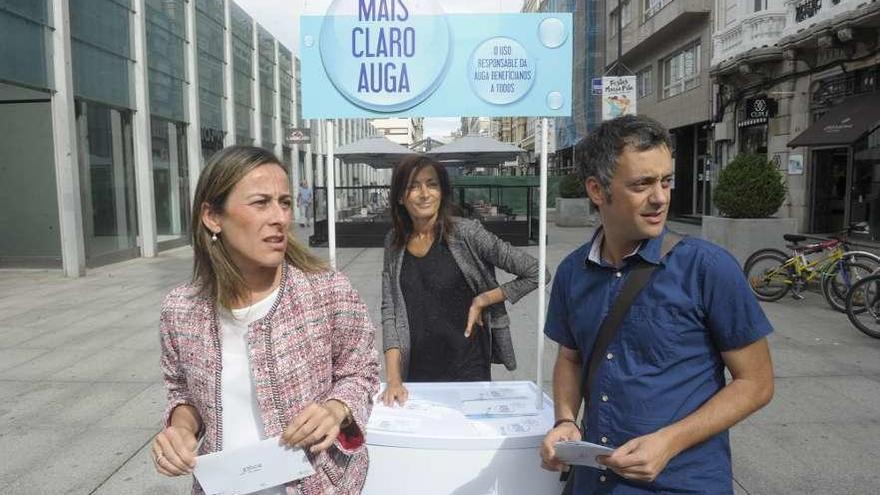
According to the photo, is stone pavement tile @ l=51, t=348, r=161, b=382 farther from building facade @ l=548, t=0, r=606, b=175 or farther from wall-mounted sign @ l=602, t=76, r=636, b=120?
building facade @ l=548, t=0, r=606, b=175

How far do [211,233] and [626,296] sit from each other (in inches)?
42.9

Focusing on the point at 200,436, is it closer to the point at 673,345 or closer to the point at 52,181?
the point at 673,345

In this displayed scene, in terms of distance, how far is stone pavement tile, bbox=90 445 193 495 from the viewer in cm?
357

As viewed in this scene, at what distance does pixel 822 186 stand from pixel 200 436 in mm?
16482

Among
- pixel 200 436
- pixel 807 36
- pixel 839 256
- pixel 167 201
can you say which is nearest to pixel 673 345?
pixel 200 436

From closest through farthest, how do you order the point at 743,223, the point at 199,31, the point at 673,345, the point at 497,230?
the point at 673,345 → the point at 743,223 → the point at 497,230 → the point at 199,31

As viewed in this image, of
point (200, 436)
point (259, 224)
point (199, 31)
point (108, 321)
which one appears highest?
point (199, 31)

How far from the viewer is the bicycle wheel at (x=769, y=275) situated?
870cm

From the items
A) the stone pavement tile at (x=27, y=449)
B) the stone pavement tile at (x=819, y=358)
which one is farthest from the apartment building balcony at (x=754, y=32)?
the stone pavement tile at (x=27, y=449)

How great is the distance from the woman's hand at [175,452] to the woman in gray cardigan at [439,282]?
49.7 inches

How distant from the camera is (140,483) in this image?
366 centimetres

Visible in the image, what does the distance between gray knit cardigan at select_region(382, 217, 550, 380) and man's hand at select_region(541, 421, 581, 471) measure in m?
1.08

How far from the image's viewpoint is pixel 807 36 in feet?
45.8

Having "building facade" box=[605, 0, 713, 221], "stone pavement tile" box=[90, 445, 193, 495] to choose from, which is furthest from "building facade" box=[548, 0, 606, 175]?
"stone pavement tile" box=[90, 445, 193, 495]
